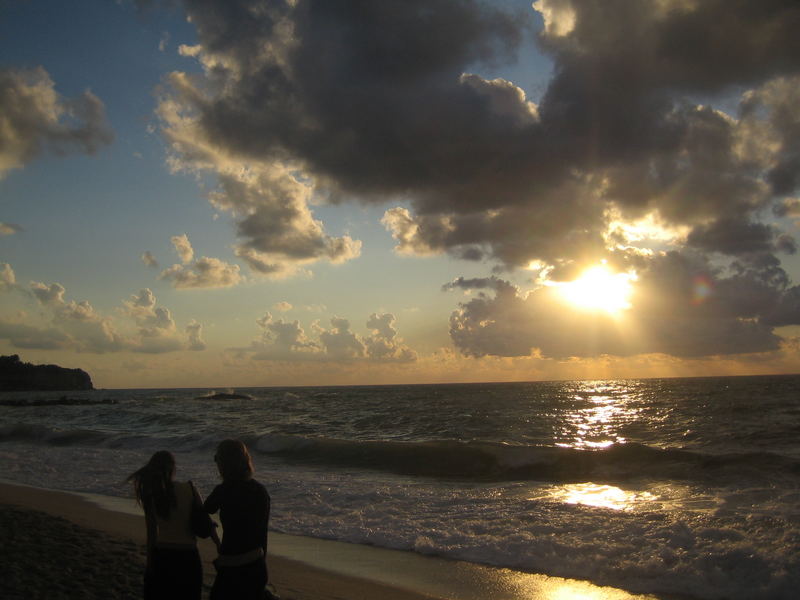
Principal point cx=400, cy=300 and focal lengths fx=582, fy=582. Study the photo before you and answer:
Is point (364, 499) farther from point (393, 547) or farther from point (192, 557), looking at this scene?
point (192, 557)

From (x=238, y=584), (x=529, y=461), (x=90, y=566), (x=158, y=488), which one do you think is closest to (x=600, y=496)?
(x=529, y=461)

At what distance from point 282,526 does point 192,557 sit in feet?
22.8

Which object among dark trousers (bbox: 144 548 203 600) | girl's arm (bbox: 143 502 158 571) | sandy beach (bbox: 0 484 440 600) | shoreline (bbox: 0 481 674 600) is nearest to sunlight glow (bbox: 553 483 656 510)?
shoreline (bbox: 0 481 674 600)

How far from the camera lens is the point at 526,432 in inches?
1145

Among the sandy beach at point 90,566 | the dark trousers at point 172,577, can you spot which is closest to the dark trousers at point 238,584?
the dark trousers at point 172,577

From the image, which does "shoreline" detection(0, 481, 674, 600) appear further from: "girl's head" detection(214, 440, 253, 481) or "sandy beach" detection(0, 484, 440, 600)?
"girl's head" detection(214, 440, 253, 481)

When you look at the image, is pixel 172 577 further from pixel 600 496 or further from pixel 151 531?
pixel 600 496

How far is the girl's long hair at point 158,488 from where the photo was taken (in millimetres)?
A: 4562

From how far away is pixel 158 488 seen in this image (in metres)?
4.58

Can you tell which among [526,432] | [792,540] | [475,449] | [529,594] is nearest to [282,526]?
[529,594]

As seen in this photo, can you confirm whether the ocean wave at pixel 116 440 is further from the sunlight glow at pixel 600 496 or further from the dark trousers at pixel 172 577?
the dark trousers at pixel 172 577

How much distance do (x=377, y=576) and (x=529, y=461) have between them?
12140 millimetres

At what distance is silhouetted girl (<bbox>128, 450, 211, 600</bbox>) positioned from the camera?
4.46 m

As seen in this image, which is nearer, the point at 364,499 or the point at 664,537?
the point at 664,537
